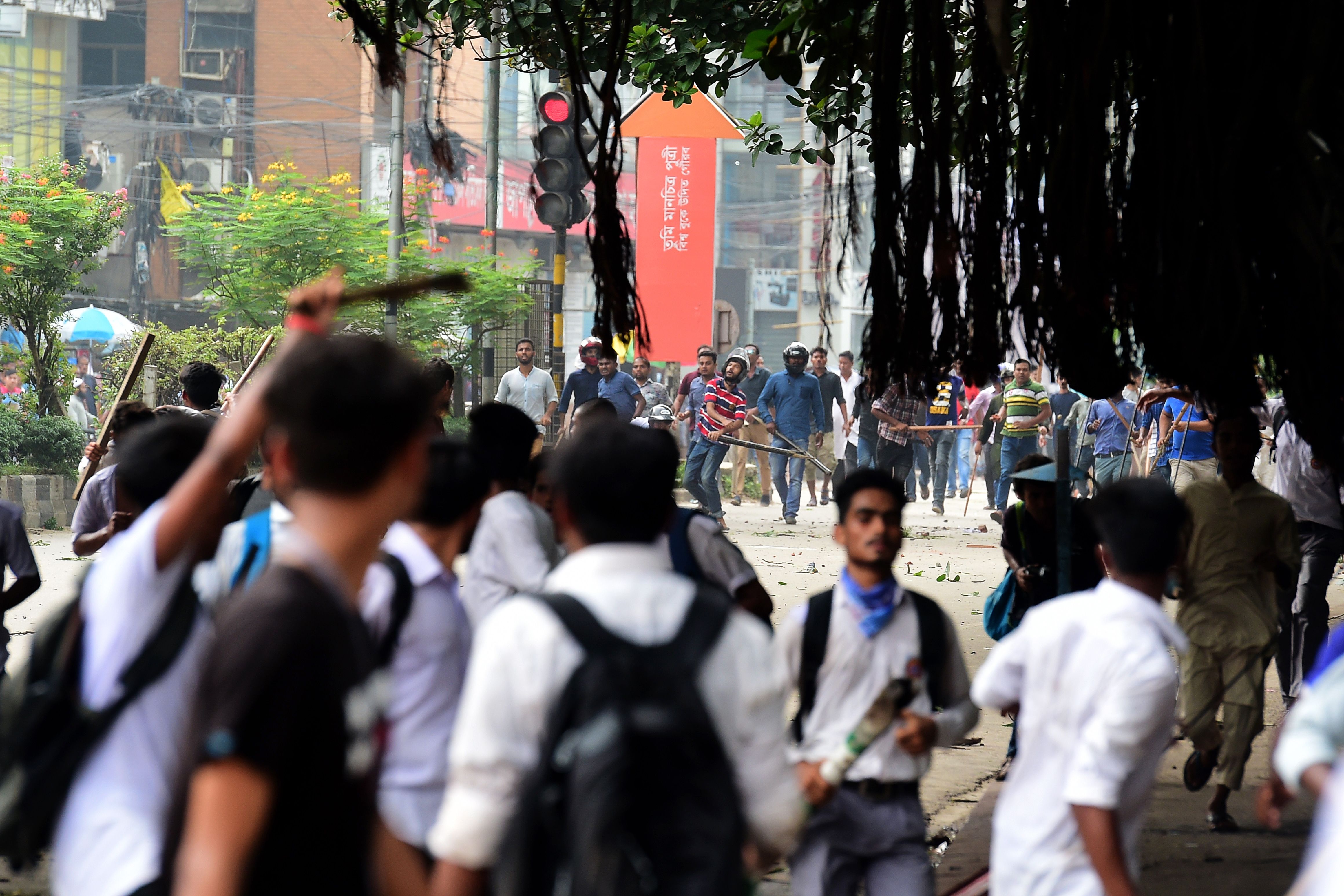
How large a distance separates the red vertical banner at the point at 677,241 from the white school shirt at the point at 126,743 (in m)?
14.7

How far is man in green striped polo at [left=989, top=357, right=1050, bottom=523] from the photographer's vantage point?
598 inches

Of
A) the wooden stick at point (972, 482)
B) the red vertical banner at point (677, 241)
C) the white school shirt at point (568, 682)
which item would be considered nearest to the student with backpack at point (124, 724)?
the white school shirt at point (568, 682)

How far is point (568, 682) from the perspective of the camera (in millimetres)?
1965

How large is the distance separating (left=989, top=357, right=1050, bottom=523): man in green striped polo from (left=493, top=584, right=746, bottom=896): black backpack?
1342 centimetres

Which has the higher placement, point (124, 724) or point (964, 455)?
point (124, 724)

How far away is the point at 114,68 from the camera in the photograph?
41094mm

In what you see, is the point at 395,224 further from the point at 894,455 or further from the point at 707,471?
the point at 894,455

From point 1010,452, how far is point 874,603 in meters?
12.4

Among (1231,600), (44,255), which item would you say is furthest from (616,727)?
(44,255)

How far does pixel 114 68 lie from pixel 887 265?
41.2m

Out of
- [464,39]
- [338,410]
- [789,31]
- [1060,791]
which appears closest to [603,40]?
[464,39]

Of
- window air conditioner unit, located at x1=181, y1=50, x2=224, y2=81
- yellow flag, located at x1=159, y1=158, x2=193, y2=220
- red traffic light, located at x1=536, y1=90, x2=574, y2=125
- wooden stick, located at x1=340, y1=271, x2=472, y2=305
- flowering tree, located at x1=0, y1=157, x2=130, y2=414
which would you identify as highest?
window air conditioner unit, located at x1=181, y1=50, x2=224, y2=81

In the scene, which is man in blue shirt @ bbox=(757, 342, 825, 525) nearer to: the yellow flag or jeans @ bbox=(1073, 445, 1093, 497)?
jeans @ bbox=(1073, 445, 1093, 497)

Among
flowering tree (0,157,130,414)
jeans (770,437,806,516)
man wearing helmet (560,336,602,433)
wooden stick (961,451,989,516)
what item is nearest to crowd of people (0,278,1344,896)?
man wearing helmet (560,336,602,433)
